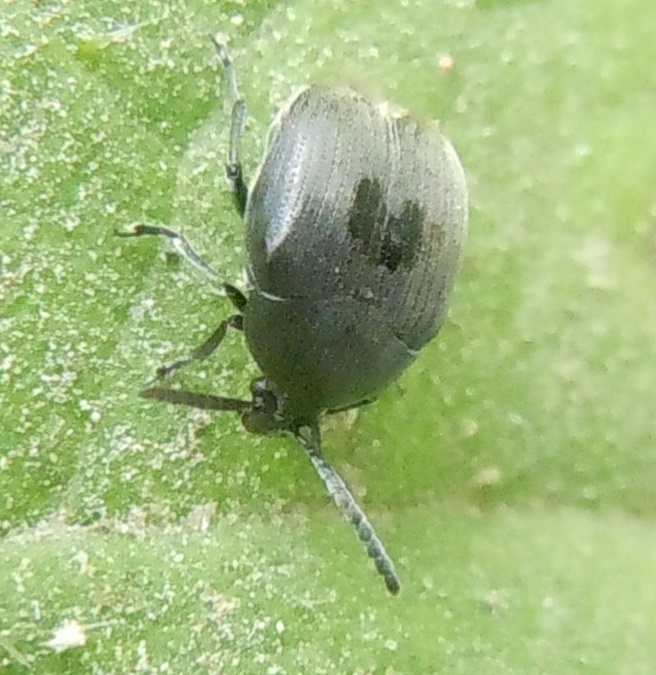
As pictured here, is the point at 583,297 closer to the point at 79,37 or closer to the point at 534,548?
the point at 534,548

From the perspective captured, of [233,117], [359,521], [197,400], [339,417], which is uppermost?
[233,117]

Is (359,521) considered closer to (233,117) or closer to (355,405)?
(355,405)

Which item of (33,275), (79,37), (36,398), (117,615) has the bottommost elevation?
(117,615)

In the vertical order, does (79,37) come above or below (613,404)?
above

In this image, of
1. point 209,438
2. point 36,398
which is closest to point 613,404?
point 209,438

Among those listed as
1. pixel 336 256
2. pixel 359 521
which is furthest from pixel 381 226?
pixel 359 521
